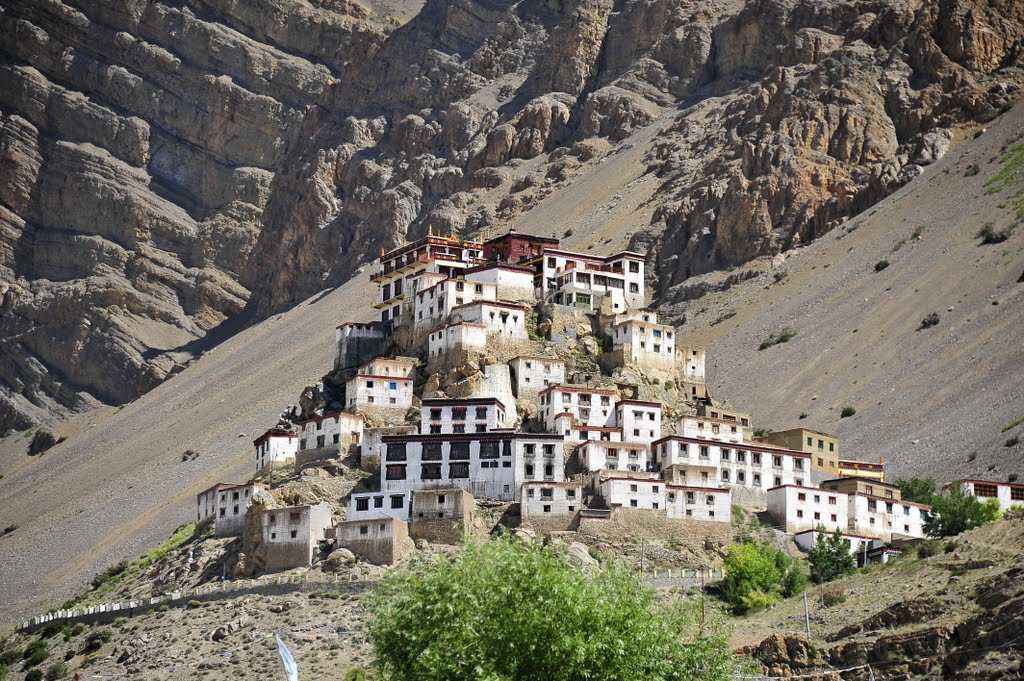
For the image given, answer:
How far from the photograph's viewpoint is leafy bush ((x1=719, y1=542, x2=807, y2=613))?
63750 millimetres

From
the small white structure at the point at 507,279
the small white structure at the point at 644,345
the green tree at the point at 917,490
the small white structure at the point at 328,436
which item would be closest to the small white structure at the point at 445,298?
the small white structure at the point at 507,279

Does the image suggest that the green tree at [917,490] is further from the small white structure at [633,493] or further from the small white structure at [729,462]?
the small white structure at [633,493]

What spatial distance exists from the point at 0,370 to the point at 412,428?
398 ft

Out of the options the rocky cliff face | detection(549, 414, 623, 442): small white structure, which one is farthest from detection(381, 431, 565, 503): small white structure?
the rocky cliff face

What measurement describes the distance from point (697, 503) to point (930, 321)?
42855mm

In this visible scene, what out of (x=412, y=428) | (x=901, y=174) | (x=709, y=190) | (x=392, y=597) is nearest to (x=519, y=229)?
(x=709, y=190)

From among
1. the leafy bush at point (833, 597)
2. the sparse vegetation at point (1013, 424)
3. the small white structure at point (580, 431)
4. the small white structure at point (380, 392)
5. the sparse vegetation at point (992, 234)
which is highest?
the sparse vegetation at point (992, 234)

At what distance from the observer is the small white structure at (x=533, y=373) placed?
277 ft

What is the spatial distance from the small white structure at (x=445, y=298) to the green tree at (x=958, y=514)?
28788 millimetres

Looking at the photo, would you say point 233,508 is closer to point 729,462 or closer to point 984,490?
point 729,462

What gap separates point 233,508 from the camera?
81.1 meters

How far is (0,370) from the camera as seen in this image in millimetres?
187125

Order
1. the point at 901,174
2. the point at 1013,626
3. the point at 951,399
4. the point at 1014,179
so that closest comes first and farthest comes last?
1. the point at 1013,626
2. the point at 951,399
3. the point at 1014,179
4. the point at 901,174

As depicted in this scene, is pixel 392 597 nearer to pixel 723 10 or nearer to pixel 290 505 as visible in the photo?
pixel 290 505
